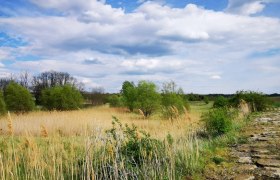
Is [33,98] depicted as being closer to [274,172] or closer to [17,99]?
[17,99]

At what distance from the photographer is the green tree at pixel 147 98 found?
27.5m

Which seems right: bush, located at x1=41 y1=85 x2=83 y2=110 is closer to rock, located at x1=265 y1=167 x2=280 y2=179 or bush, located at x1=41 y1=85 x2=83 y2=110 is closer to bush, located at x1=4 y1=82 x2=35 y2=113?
bush, located at x1=4 y1=82 x2=35 y2=113

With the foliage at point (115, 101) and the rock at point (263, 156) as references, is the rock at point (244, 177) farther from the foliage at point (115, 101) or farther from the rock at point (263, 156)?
the foliage at point (115, 101)

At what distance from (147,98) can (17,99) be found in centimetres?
986

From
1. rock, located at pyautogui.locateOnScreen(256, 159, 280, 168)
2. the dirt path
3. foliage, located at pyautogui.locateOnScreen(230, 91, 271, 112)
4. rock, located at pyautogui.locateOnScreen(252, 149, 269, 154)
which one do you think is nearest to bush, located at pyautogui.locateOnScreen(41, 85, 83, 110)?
foliage, located at pyautogui.locateOnScreen(230, 91, 271, 112)

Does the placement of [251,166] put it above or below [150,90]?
below

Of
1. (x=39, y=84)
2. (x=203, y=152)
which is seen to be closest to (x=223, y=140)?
(x=203, y=152)

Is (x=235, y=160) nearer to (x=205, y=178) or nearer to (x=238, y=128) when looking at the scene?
(x=205, y=178)

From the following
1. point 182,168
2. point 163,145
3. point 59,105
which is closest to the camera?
point 182,168

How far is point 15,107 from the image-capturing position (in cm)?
2536

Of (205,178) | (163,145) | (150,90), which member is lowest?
(205,178)

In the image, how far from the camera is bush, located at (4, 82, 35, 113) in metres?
25.0

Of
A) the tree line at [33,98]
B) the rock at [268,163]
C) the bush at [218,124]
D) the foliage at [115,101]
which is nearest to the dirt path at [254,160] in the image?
the rock at [268,163]

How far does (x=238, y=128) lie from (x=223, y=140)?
11.1 feet
